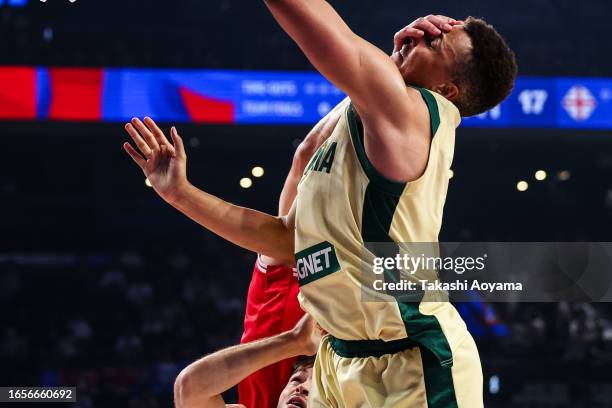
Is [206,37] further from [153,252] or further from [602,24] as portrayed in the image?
[602,24]

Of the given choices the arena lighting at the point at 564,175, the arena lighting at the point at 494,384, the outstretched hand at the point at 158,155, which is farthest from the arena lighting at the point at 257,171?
the outstretched hand at the point at 158,155

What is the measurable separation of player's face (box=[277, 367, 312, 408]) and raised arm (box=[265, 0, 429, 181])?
100 centimetres

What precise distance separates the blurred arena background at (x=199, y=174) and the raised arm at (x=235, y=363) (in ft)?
16.8

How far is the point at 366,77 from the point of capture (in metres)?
1.84

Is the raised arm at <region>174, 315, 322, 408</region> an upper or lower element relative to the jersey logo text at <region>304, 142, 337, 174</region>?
lower

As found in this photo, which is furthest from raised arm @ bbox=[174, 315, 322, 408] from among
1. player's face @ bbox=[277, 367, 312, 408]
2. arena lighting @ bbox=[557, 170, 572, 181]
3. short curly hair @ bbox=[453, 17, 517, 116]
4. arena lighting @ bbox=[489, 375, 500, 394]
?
arena lighting @ bbox=[557, 170, 572, 181]

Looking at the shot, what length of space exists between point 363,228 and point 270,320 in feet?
3.60

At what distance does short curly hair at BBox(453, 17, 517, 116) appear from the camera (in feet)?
6.92

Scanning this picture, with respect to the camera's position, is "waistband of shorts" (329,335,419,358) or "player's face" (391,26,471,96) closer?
"waistband of shorts" (329,335,419,358)

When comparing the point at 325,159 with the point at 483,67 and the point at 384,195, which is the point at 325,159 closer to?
the point at 384,195

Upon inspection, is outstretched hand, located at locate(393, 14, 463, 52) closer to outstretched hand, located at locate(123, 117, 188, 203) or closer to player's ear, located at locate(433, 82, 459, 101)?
player's ear, located at locate(433, 82, 459, 101)

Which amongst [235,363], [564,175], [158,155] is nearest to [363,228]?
[158,155]

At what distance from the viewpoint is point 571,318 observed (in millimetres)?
9602

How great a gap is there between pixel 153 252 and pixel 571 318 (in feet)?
16.6
